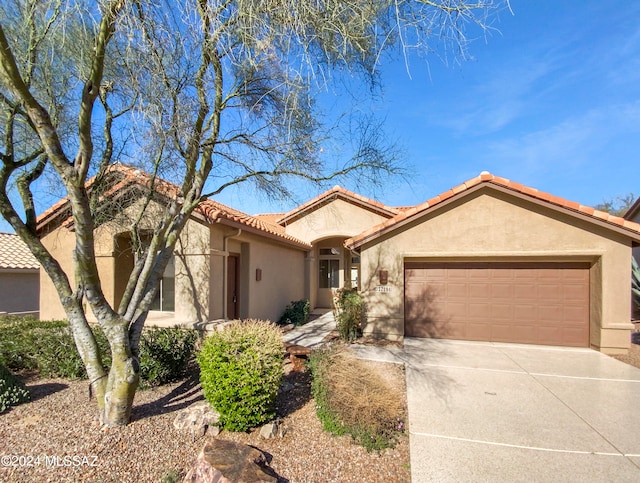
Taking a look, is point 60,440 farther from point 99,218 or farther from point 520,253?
point 520,253

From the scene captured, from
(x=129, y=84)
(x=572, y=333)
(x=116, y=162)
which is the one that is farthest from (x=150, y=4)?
(x=572, y=333)

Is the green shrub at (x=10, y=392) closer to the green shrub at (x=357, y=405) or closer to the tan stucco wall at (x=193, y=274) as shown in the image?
the tan stucco wall at (x=193, y=274)

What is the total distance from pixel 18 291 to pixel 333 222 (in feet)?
51.8

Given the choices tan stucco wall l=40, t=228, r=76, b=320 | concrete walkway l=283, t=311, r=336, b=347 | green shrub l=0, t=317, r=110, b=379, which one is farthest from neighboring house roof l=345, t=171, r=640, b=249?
tan stucco wall l=40, t=228, r=76, b=320

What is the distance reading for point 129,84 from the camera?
5770 mm

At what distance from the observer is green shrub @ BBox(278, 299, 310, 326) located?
13367 mm

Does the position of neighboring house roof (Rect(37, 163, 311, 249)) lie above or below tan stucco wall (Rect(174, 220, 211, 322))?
above

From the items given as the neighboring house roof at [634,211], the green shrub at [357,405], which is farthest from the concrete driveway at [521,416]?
the neighboring house roof at [634,211]

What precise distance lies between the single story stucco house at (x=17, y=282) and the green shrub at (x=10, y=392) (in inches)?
507

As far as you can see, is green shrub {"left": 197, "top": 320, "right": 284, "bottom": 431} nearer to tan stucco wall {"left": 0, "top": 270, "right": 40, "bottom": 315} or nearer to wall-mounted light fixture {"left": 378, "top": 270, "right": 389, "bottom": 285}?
wall-mounted light fixture {"left": 378, "top": 270, "right": 389, "bottom": 285}

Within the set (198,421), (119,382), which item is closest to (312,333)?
(198,421)

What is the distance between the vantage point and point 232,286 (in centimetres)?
1088

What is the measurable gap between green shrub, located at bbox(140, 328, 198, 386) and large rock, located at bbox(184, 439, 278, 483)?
2905mm

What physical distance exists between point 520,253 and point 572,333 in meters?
2.71
